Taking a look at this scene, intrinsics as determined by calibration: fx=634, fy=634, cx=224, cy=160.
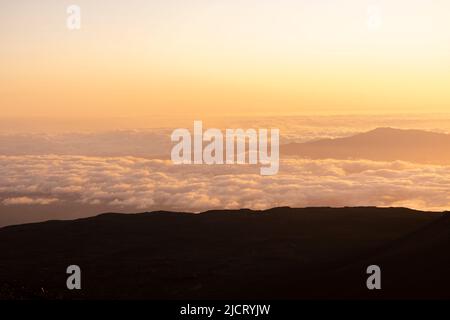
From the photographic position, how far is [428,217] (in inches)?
4803

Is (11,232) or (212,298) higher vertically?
(11,232)

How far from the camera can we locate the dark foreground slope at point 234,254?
65800mm

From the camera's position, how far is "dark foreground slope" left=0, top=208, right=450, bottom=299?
65.8 meters

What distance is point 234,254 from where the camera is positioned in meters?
109

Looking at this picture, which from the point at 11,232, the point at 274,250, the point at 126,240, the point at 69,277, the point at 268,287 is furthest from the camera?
the point at 11,232

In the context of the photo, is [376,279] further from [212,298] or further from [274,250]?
[274,250]

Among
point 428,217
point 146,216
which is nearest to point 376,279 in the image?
point 428,217
